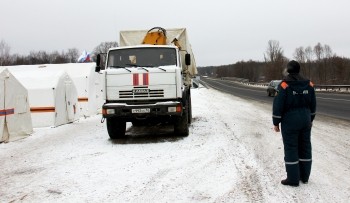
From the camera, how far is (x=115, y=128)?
11.2 meters

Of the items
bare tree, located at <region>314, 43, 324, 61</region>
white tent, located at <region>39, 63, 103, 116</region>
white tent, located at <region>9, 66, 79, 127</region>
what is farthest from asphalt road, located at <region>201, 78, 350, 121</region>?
bare tree, located at <region>314, 43, 324, 61</region>

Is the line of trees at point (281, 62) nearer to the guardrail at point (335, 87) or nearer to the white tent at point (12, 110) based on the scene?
the guardrail at point (335, 87)

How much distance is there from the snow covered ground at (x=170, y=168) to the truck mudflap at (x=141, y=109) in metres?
0.83

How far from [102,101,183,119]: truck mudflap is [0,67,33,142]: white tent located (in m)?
4.26

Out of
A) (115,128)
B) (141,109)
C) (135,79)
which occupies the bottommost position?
(115,128)

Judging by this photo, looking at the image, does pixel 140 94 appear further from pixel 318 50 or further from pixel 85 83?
pixel 318 50

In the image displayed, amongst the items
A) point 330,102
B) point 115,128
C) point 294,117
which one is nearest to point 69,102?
point 115,128

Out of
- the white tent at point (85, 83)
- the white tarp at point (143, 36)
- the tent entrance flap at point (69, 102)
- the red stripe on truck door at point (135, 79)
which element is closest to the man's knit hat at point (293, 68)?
the red stripe on truck door at point (135, 79)

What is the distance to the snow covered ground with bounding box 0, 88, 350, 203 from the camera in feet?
18.5

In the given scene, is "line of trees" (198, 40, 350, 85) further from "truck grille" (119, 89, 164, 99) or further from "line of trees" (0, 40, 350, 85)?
"truck grille" (119, 89, 164, 99)

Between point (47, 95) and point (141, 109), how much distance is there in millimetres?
6655

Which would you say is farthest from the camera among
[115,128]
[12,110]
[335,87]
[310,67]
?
[310,67]

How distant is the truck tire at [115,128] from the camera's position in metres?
11.0

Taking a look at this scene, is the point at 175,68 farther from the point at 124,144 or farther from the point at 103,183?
the point at 103,183
